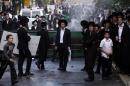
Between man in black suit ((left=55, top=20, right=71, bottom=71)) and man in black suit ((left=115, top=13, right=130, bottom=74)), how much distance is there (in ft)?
7.51

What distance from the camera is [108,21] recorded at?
17406 millimetres

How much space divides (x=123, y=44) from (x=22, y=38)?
3.28m

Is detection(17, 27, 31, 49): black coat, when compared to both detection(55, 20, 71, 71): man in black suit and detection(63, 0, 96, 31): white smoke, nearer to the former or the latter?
detection(55, 20, 71, 71): man in black suit

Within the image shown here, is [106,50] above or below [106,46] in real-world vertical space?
below

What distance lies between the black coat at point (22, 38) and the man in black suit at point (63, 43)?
6.92 feet

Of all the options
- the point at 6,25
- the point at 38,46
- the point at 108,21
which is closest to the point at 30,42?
the point at 38,46

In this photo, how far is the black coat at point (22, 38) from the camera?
1609 centimetres

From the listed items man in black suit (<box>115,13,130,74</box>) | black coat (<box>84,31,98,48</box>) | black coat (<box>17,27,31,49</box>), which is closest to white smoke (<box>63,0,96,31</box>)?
man in black suit (<box>115,13,130,74</box>)

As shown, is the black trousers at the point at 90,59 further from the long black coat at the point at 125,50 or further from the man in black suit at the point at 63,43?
the man in black suit at the point at 63,43

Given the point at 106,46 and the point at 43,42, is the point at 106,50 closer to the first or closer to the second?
the point at 106,46

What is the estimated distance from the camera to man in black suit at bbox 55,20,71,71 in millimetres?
18000

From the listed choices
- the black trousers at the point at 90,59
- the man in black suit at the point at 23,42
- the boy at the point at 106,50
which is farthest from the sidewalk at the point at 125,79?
the man in black suit at the point at 23,42

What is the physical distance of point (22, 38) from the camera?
1620 cm

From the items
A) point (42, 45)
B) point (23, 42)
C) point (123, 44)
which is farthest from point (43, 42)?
point (123, 44)
